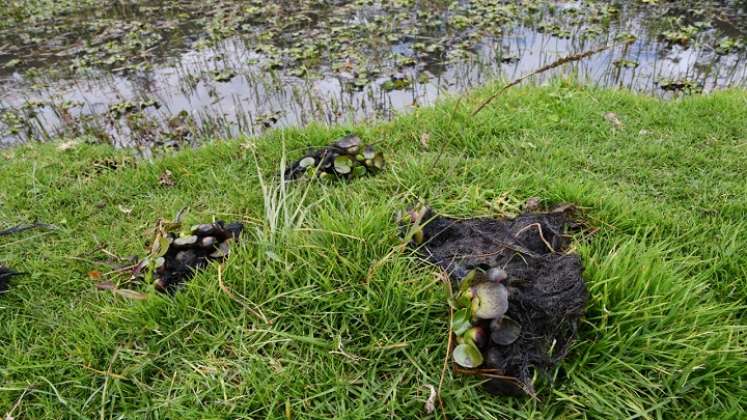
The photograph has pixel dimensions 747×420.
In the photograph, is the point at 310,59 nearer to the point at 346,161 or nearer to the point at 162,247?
the point at 346,161

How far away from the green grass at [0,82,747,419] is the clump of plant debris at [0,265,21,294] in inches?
3.0

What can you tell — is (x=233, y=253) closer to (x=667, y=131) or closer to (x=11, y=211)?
(x=11, y=211)

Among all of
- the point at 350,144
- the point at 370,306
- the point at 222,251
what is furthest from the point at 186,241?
the point at 350,144

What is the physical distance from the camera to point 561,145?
3312mm

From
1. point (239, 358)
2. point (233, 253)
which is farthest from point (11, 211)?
point (239, 358)

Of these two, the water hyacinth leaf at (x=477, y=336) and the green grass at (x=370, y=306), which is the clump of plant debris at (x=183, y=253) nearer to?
the green grass at (x=370, y=306)

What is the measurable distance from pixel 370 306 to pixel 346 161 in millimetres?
1287

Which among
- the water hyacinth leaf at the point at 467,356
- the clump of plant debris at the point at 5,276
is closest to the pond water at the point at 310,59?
the clump of plant debris at the point at 5,276

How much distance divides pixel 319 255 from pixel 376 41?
5.33 metres

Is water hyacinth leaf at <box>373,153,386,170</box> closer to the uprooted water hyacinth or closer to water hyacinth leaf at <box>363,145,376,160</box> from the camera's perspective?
water hyacinth leaf at <box>363,145,376,160</box>

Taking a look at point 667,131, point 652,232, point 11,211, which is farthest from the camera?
point 667,131

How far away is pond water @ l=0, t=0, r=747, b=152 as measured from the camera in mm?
5234

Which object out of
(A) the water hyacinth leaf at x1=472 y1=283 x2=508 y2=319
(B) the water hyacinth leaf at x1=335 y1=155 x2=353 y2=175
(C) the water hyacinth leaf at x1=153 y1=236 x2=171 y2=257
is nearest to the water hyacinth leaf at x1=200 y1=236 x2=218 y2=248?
(C) the water hyacinth leaf at x1=153 y1=236 x2=171 y2=257

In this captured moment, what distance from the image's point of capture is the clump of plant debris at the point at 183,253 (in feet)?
6.93
